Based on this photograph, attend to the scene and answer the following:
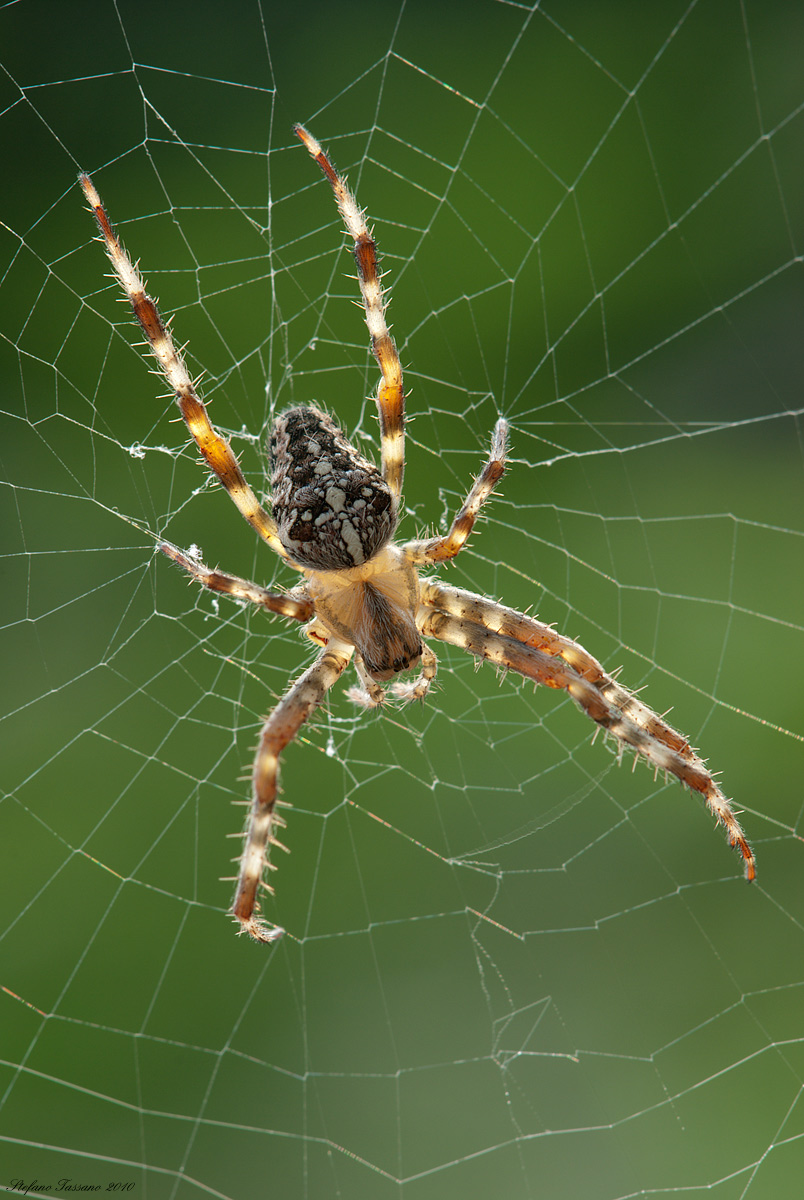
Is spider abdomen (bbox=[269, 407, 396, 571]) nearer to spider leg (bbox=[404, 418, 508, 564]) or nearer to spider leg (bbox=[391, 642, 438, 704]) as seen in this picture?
spider leg (bbox=[404, 418, 508, 564])

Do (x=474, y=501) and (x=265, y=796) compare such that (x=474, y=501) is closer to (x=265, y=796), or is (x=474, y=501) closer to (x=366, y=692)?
(x=366, y=692)

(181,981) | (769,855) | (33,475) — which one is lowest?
(769,855)

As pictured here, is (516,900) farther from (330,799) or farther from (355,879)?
(330,799)

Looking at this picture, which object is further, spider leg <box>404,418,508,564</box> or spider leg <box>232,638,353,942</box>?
spider leg <box>404,418,508,564</box>

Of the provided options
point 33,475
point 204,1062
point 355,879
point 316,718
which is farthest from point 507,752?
point 33,475

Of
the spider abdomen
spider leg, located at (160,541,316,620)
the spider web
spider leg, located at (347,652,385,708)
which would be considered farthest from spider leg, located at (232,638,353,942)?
the spider web

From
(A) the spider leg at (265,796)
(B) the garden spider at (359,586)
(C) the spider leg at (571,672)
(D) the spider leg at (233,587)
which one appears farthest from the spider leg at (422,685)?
(D) the spider leg at (233,587)
